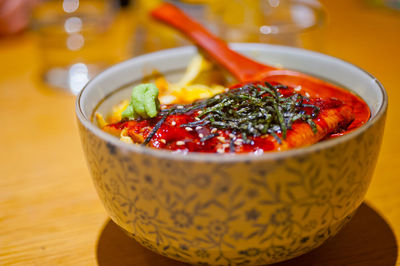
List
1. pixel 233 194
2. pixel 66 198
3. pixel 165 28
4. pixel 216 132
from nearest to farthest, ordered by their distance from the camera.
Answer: pixel 233 194 < pixel 216 132 < pixel 66 198 < pixel 165 28

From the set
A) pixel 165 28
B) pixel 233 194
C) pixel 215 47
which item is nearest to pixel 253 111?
pixel 233 194

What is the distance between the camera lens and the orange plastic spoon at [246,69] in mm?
856

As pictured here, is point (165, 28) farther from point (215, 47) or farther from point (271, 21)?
point (215, 47)

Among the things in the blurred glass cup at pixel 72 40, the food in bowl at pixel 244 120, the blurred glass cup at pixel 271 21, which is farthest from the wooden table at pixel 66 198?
the blurred glass cup at pixel 271 21

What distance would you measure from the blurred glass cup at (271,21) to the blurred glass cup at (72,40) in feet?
2.06

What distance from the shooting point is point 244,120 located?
737 mm

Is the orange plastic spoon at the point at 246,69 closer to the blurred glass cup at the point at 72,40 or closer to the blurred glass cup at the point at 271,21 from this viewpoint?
the blurred glass cup at the point at 271,21

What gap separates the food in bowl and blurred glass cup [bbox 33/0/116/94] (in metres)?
0.99

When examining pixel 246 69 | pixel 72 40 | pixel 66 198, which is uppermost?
pixel 246 69

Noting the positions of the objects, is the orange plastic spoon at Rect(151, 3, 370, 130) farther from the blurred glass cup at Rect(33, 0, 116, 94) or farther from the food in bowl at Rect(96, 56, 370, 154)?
the blurred glass cup at Rect(33, 0, 116, 94)

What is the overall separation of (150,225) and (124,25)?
77.4 inches

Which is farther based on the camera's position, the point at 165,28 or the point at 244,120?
the point at 165,28

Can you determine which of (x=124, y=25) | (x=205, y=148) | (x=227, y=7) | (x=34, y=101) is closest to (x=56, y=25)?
(x=124, y=25)

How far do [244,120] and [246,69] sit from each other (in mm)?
327
